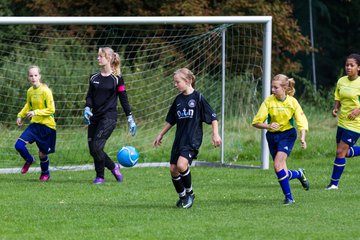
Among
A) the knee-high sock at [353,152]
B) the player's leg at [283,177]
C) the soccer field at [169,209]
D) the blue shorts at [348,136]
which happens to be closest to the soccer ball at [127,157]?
the soccer field at [169,209]

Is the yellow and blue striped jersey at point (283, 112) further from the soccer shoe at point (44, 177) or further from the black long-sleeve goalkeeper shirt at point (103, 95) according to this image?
the soccer shoe at point (44, 177)

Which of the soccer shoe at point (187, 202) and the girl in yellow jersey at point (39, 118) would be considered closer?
the soccer shoe at point (187, 202)

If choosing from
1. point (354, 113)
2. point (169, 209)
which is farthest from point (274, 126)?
point (354, 113)

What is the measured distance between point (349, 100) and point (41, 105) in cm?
426

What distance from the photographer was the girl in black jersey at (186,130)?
10.8m

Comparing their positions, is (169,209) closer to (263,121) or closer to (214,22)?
(263,121)

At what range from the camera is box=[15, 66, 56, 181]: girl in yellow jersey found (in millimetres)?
13750

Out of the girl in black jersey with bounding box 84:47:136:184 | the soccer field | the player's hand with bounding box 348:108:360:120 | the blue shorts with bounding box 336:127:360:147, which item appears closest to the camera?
the soccer field

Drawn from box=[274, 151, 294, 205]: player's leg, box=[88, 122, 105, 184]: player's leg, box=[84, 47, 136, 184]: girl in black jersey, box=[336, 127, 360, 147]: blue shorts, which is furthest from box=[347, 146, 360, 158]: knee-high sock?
box=[88, 122, 105, 184]: player's leg

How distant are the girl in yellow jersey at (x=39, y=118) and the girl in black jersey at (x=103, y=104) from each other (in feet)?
2.21

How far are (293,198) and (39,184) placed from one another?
372cm

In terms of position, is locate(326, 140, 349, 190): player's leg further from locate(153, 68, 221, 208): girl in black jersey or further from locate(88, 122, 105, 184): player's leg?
locate(88, 122, 105, 184): player's leg

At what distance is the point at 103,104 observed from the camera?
13.5 metres

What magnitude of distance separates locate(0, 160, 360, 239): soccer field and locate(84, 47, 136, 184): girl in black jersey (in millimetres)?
505
